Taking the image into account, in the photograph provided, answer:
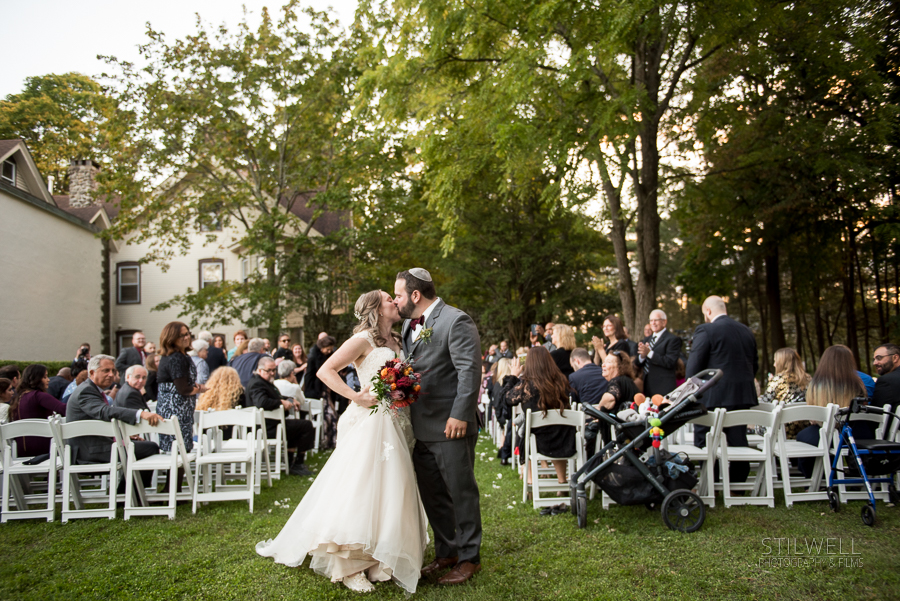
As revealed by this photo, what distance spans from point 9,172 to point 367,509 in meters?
20.9

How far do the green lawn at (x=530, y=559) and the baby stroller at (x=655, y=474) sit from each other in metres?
0.21

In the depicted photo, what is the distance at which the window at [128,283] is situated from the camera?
1086 inches

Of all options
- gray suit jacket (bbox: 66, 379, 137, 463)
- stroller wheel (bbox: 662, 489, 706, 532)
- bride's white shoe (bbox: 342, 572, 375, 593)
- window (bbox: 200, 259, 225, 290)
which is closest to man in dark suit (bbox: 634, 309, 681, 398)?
stroller wheel (bbox: 662, 489, 706, 532)

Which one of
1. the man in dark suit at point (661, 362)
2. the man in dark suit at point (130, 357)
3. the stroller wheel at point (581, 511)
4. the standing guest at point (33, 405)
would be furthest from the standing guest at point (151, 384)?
the man in dark suit at point (661, 362)

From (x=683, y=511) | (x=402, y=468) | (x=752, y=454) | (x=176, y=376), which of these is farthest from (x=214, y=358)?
(x=752, y=454)

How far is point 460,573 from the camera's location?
162 inches

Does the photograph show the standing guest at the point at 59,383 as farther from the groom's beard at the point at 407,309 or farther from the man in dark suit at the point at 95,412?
the groom's beard at the point at 407,309

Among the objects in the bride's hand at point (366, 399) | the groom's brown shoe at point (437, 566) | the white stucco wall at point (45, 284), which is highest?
the white stucco wall at point (45, 284)

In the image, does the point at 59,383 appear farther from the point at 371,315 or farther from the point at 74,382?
the point at 371,315

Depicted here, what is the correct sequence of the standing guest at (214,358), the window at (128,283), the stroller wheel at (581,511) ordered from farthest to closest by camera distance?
the window at (128,283) < the standing guest at (214,358) < the stroller wheel at (581,511)

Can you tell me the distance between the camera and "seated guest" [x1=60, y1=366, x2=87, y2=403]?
7.73 metres

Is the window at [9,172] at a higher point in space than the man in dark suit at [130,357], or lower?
higher

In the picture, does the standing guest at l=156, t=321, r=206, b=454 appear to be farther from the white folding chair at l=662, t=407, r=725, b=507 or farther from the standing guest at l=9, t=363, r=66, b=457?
the white folding chair at l=662, t=407, r=725, b=507

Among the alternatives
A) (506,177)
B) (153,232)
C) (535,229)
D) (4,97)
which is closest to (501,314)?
(535,229)
